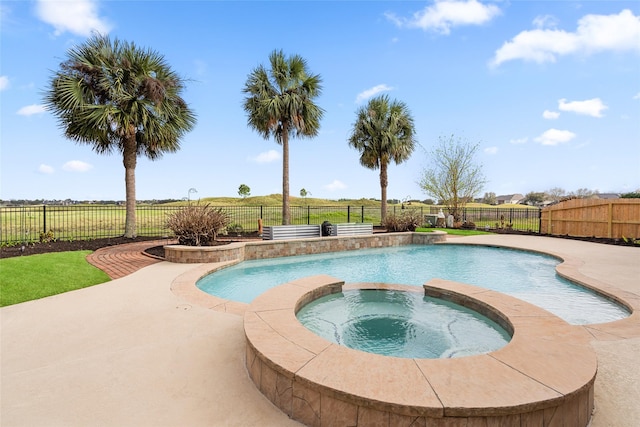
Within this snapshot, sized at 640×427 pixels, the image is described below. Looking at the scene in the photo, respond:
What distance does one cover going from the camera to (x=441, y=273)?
24.5ft

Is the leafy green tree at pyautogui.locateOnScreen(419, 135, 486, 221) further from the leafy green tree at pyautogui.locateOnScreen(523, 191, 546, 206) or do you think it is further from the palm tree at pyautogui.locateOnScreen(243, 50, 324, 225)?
the leafy green tree at pyautogui.locateOnScreen(523, 191, 546, 206)

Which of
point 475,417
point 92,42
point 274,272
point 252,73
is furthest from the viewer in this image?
point 252,73

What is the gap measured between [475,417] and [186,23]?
467 inches

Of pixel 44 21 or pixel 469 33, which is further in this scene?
pixel 469 33

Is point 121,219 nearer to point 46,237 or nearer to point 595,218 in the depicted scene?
point 46,237

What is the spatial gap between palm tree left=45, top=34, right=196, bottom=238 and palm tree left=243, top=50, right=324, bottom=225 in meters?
3.89

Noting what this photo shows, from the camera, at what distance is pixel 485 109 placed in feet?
43.8

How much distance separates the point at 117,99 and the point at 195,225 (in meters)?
6.15

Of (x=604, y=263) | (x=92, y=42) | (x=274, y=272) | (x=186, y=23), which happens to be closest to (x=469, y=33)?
(x=604, y=263)

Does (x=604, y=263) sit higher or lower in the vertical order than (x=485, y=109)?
lower

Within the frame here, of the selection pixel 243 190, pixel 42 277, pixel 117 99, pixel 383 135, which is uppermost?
pixel 383 135

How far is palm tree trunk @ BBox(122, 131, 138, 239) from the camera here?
36.3 feet

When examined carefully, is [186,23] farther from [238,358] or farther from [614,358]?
[614,358]

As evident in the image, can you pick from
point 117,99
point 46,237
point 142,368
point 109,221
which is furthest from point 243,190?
point 142,368
